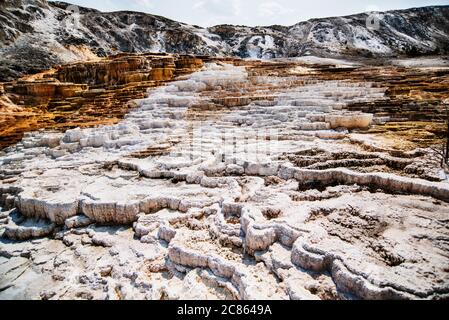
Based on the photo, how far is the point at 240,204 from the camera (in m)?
5.55

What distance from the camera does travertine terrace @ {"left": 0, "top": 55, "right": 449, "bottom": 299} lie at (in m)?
3.89

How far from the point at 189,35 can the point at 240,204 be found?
38.9 metres

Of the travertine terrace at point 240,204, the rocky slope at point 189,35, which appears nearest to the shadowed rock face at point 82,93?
the travertine terrace at point 240,204

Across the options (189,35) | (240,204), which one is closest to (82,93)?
(240,204)

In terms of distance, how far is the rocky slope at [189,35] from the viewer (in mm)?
25016

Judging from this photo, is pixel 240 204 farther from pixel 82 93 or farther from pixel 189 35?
pixel 189 35

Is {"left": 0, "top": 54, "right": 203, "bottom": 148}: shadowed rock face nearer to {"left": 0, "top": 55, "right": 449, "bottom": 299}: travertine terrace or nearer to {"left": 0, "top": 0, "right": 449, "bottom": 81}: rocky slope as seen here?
{"left": 0, "top": 55, "right": 449, "bottom": 299}: travertine terrace

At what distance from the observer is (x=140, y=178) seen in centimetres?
765

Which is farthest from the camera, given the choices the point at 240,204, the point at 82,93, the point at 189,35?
the point at 189,35

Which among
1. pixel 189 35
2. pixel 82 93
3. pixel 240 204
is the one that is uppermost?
pixel 189 35

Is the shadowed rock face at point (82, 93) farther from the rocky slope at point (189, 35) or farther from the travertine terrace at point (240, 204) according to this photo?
the rocky slope at point (189, 35)

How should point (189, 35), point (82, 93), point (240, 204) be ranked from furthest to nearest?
point (189, 35) → point (82, 93) → point (240, 204)
